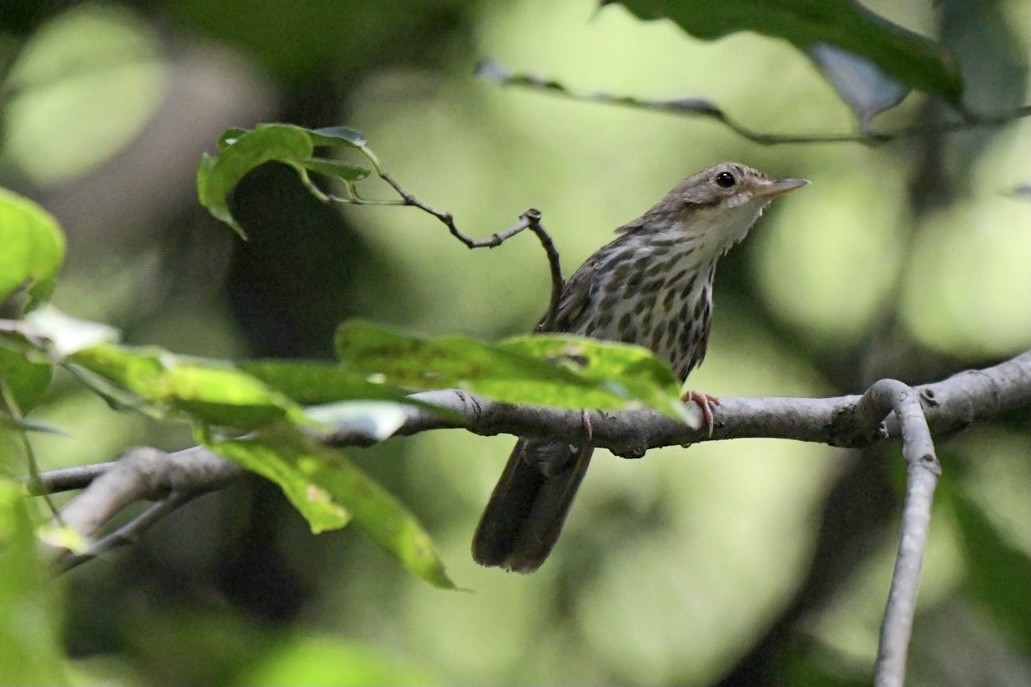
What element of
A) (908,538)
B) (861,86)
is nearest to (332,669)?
(908,538)

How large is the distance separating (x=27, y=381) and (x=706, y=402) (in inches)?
80.6

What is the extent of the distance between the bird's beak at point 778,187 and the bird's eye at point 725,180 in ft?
0.33

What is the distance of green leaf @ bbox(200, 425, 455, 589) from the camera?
1257 millimetres

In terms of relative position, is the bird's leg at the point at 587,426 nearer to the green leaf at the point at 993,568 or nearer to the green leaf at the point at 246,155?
the green leaf at the point at 993,568

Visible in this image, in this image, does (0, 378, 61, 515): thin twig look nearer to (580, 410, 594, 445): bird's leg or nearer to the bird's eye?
(580, 410, 594, 445): bird's leg

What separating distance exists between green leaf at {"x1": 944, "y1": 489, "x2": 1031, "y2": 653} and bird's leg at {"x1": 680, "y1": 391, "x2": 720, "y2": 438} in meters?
0.54

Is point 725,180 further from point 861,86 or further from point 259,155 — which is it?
point 259,155

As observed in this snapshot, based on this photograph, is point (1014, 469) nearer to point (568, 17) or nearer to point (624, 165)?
point (624, 165)

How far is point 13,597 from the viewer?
0.97 metres

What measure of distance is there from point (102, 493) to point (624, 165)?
4.97 meters

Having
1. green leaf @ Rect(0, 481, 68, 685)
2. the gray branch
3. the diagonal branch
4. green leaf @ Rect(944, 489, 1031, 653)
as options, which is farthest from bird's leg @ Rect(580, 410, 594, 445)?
green leaf @ Rect(0, 481, 68, 685)

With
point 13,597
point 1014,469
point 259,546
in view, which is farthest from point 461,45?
point 13,597

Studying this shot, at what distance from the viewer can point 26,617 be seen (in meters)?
0.97

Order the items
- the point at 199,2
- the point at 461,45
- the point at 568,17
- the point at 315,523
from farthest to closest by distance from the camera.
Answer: the point at 568,17 < the point at 461,45 < the point at 199,2 < the point at 315,523
